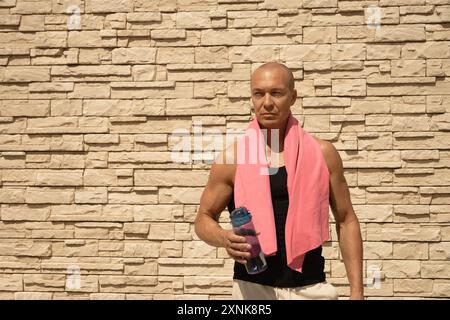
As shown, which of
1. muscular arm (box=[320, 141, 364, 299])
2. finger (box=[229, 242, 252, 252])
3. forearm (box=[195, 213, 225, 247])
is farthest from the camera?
muscular arm (box=[320, 141, 364, 299])

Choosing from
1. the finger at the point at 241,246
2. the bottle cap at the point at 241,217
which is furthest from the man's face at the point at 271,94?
the finger at the point at 241,246

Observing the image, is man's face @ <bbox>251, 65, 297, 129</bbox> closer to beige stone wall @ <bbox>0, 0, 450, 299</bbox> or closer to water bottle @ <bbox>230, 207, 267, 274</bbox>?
water bottle @ <bbox>230, 207, 267, 274</bbox>

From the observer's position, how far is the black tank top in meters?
2.24

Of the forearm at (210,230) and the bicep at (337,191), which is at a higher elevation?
the bicep at (337,191)

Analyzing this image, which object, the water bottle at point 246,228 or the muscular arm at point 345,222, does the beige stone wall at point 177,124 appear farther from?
the water bottle at point 246,228

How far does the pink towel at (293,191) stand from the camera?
221 cm

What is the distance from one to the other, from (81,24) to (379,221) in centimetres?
208

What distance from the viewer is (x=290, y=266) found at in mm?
2230

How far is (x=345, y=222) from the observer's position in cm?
237

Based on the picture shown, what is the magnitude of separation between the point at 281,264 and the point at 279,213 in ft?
0.55

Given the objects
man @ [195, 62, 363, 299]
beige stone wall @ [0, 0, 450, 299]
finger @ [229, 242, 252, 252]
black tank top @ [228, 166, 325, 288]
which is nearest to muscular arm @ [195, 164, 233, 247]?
man @ [195, 62, 363, 299]

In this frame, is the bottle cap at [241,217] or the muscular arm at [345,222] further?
the muscular arm at [345,222]

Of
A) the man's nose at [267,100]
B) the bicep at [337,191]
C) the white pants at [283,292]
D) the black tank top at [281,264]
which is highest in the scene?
the man's nose at [267,100]

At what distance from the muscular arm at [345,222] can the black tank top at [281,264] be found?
0.10m
